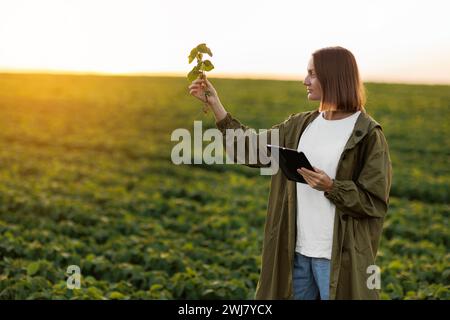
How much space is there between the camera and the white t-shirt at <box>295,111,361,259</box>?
3.03 metres

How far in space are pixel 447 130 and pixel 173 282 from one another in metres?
18.3

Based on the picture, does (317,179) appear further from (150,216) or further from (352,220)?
(150,216)

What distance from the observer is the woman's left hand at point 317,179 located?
2.88 metres

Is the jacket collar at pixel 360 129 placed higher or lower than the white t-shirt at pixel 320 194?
higher

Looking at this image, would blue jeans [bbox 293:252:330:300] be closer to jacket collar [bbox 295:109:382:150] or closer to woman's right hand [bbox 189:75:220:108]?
jacket collar [bbox 295:109:382:150]

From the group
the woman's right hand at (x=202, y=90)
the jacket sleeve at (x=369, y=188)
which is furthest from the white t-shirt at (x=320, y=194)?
the woman's right hand at (x=202, y=90)

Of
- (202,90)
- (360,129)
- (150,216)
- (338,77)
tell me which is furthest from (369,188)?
(150,216)

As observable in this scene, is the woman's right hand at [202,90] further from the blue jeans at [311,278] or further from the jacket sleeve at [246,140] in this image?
the blue jeans at [311,278]

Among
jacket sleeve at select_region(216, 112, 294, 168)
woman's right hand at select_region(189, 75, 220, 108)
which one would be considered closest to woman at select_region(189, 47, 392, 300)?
jacket sleeve at select_region(216, 112, 294, 168)

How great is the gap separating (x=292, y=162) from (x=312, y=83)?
0.41 metres
